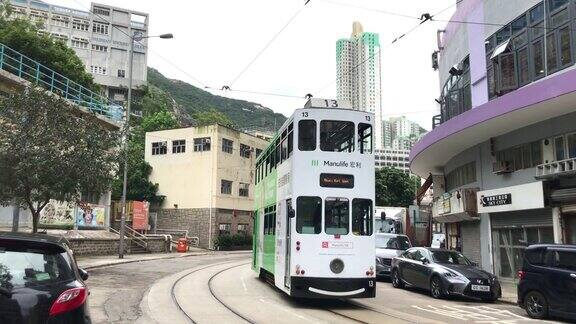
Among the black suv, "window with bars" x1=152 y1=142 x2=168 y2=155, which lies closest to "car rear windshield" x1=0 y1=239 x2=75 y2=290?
the black suv

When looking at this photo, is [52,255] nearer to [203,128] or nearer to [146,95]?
[203,128]

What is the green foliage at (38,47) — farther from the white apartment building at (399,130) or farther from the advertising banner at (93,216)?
the white apartment building at (399,130)

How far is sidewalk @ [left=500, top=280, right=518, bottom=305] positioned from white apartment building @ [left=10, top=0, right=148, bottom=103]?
87727mm

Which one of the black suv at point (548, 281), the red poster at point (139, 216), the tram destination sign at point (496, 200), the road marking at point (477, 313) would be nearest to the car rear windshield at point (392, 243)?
the tram destination sign at point (496, 200)

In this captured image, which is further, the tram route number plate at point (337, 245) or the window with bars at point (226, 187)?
the window with bars at point (226, 187)

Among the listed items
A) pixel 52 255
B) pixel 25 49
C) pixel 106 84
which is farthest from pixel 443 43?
pixel 106 84

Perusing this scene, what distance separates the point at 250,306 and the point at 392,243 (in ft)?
36.8

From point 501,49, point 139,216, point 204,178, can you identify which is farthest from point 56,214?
point 501,49

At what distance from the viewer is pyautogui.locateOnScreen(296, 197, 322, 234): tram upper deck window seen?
12469 millimetres

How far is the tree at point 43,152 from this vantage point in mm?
16734

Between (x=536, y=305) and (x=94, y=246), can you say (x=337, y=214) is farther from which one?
(x=94, y=246)

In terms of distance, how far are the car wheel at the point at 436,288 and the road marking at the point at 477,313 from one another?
136 centimetres

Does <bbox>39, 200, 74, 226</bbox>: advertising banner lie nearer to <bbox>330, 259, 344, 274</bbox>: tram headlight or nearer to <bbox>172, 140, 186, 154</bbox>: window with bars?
<bbox>172, 140, 186, 154</bbox>: window with bars

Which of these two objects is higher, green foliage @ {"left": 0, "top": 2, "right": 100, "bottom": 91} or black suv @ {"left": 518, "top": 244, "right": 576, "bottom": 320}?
green foliage @ {"left": 0, "top": 2, "right": 100, "bottom": 91}
